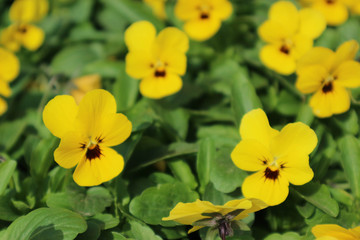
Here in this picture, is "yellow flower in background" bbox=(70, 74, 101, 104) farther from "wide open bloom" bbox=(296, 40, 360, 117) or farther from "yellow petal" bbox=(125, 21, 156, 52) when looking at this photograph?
"wide open bloom" bbox=(296, 40, 360, 117)

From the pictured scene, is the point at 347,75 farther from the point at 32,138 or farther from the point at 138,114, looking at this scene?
the point at 32,138

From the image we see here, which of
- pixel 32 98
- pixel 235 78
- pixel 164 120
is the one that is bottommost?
pixel 32 98

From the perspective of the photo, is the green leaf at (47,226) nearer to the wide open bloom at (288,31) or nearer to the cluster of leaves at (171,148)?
the cluster of leaves at (171,148)

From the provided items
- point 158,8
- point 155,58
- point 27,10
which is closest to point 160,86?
point 155,58

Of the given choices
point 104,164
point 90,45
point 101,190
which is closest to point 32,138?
point 101,190

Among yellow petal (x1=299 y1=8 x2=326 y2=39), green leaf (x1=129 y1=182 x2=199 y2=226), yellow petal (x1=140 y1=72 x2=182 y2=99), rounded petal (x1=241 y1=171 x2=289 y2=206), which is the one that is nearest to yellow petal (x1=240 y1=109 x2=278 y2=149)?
rounded petal (x1=241 y1=171 x2=289 y2=206)

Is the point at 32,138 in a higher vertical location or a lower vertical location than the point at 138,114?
lower

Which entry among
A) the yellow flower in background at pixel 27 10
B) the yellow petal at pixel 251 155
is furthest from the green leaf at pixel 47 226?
the yellow flower in background at pixel 27 10
